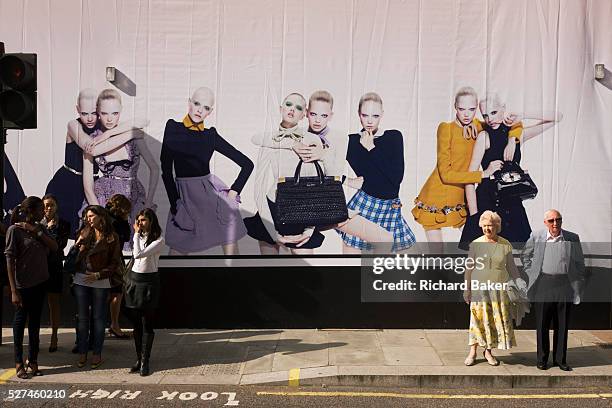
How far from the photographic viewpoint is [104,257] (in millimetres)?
6969

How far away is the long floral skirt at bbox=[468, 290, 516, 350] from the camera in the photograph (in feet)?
23.0

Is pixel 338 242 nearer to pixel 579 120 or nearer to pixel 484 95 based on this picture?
pixel 484 95

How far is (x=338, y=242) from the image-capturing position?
29.2 ft

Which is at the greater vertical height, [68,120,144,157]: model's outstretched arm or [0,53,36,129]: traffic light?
[0,53,36,129]: traffic light

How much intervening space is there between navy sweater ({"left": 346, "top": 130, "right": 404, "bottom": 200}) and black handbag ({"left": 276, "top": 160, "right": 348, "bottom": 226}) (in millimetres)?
374

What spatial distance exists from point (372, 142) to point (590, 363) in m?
3.90

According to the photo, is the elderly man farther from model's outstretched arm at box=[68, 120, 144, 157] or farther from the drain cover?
model's outstretched arm at box=[68, 120, 144, 157]

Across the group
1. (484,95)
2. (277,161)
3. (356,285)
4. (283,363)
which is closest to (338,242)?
(356,285)

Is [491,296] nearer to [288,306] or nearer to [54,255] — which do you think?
[288,306]

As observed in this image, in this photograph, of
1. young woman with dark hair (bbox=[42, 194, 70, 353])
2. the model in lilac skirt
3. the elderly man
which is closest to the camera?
the elderly man

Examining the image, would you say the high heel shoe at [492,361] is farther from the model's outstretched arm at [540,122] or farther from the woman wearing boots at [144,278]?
the woman wearing boots at [144,278]

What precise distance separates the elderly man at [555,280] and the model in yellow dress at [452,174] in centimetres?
186

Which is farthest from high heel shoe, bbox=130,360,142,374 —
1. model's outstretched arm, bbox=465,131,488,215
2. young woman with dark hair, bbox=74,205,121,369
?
model's outstretched arm, bbox=465,131,488,215

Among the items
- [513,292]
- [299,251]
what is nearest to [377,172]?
[299,251]
